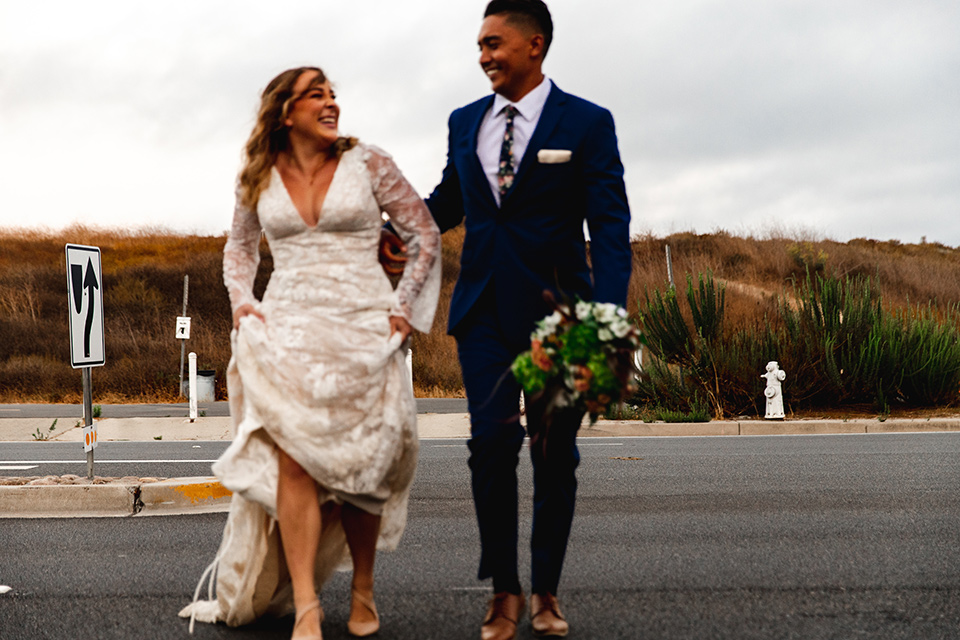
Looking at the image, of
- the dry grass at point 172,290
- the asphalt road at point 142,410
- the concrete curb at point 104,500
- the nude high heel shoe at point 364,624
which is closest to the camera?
the nude high heel shoe at point 364,624

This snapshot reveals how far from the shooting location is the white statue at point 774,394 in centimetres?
1376

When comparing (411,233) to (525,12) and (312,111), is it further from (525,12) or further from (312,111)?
(525,12)

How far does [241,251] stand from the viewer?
3.80 metres

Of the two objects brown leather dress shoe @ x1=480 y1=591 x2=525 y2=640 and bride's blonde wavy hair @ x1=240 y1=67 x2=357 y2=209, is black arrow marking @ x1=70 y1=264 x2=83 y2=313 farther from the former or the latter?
brown leather dress shoe @ x1=480 y1=591 x2=525 y2=640

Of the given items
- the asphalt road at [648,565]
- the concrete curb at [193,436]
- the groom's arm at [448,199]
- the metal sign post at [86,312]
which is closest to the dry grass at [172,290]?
the concrete curb at [193,436]

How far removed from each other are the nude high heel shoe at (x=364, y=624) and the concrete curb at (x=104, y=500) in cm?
367

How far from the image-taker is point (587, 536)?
5848mm

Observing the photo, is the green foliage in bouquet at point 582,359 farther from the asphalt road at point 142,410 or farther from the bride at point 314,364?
the asphalt road at point 142,410

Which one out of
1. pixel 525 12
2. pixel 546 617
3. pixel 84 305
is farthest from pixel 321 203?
pixel 84 305

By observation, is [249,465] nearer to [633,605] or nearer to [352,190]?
[352,190]

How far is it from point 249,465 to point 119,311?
1345 inches

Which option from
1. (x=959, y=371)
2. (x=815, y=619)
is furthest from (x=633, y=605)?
(x=959, y=371)

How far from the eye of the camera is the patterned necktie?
3.59 metres

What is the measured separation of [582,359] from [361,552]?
1.14m
